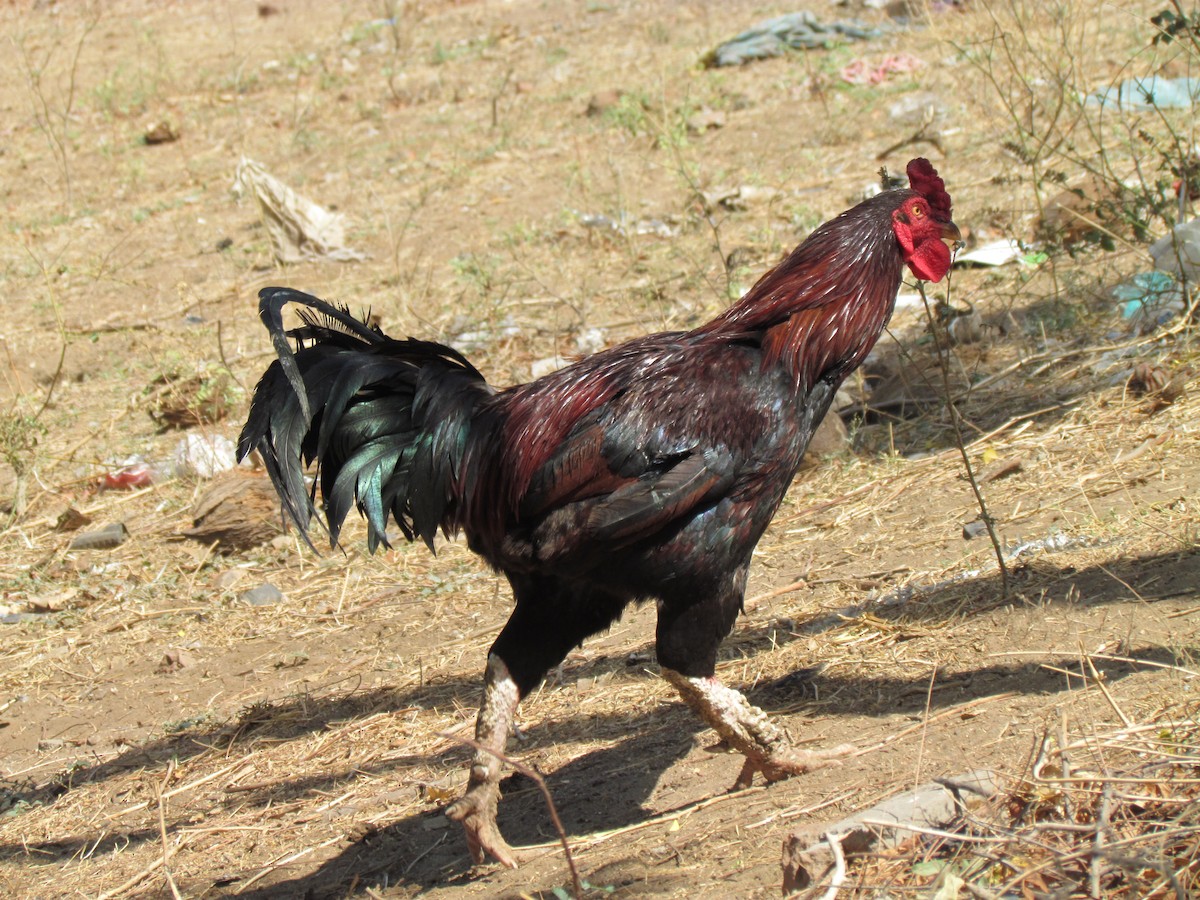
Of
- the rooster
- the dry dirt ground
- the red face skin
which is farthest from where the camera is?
the red face skin

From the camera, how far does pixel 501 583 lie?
5.74 meters

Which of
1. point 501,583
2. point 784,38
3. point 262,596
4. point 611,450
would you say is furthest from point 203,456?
point 784,38

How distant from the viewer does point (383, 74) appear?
1434 centimetres

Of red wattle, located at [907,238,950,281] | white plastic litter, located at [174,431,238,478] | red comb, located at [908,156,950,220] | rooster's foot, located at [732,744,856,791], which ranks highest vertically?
red comb, located at [908,156,950,220]

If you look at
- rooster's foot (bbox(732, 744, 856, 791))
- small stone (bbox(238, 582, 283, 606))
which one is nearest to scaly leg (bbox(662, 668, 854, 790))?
rooster's foot (bbox(732, 744, 856, 791))

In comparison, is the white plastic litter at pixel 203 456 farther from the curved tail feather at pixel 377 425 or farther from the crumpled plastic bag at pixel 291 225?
the curved tail feather at pixel 377 425

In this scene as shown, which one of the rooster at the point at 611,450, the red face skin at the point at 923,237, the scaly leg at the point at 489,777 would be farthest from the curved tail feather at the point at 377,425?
the red face skin at the point at 923,237

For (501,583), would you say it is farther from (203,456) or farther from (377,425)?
(203,456)

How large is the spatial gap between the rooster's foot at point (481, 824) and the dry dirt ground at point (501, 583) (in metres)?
0.06

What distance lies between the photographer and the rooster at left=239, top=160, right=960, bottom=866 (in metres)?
3.45

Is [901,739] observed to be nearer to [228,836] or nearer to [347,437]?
[347,437]

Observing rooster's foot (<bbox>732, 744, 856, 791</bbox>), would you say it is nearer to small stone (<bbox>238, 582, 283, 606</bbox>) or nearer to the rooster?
the rooster

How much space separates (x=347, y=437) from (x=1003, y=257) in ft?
17.7

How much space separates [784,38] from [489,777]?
11.0 metres
